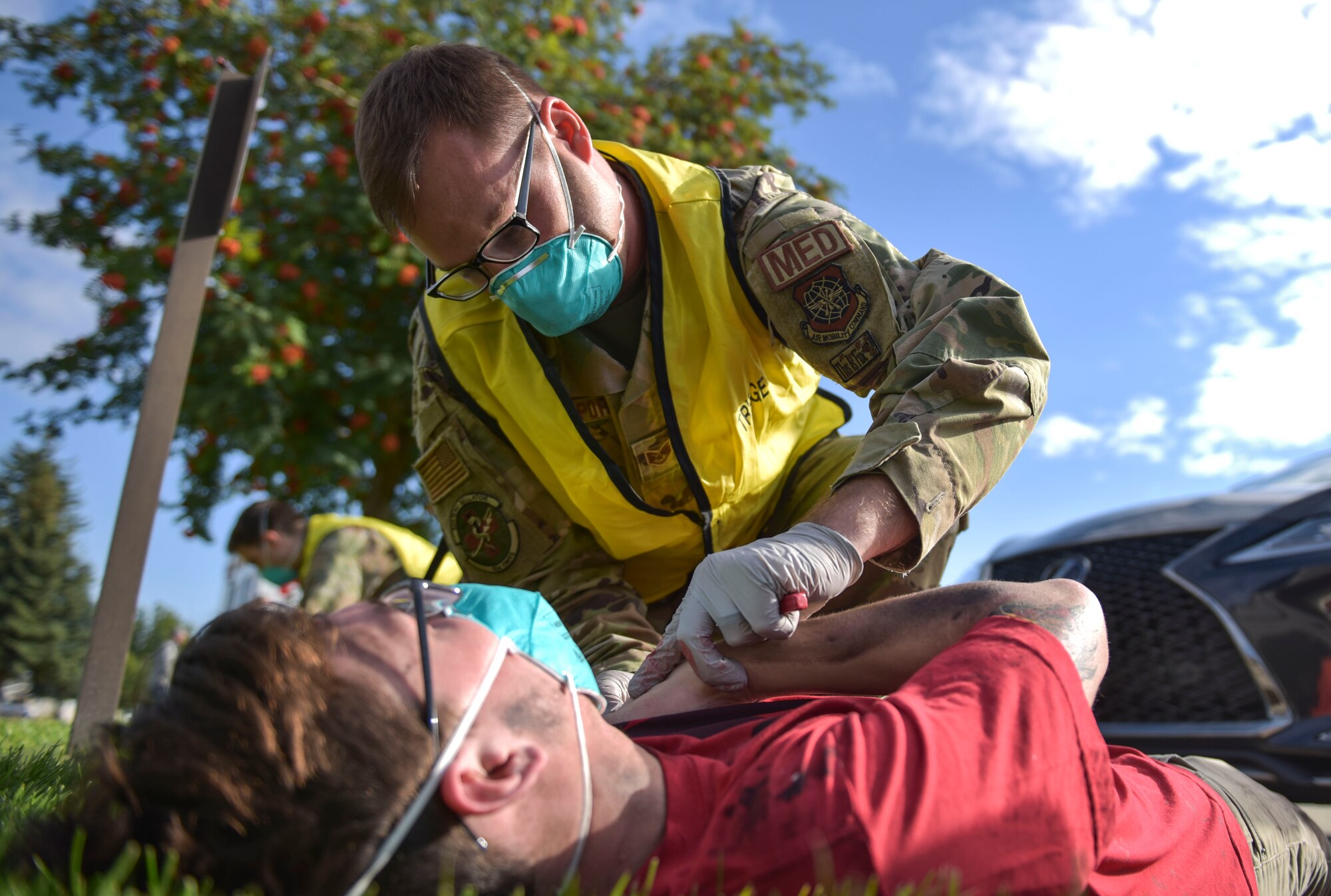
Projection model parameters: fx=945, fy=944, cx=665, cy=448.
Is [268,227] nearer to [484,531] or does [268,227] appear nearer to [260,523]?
[260,523]

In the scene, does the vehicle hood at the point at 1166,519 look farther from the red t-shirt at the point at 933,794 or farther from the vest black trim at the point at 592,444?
the red t-shirt at the point at 933,794

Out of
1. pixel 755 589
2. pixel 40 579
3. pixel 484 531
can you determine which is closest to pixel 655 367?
pixel 484 531

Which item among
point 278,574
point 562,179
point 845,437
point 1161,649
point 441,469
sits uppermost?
point 562,179

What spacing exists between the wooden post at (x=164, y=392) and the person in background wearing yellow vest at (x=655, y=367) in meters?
1.18

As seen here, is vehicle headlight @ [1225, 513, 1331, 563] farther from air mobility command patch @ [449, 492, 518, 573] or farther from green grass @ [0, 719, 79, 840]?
green grass @ [0, 719, 79, 840]

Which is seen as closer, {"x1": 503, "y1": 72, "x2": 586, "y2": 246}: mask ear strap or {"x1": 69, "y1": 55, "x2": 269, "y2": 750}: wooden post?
{"x1": 503, "y1": 72, "x2": 586, "y2": 246}: mask ear strap

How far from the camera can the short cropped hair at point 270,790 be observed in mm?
1228

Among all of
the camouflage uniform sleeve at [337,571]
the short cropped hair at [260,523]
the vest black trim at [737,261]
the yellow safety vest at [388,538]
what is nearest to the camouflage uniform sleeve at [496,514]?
the vest black trim at [737,261]

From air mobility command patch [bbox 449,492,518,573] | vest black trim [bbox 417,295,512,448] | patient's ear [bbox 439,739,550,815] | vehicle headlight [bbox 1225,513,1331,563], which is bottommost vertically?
vehicle headlight [bbox 1225,513,1331,563]

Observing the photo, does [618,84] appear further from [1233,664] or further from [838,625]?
[838,625]

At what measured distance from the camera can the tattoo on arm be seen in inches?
61.4

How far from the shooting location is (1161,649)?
11.6 ft

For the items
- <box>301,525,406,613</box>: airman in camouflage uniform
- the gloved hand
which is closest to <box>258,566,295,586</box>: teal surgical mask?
<box>301,525,406,613</box>: airman in camouflage uniform

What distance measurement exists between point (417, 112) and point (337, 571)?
Answer: 3832 millimetres
